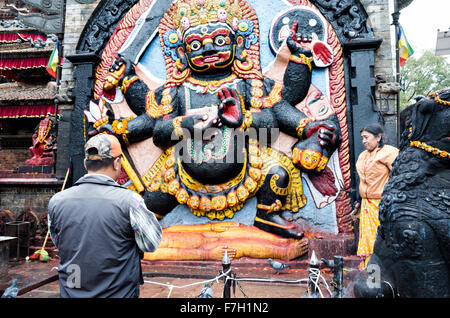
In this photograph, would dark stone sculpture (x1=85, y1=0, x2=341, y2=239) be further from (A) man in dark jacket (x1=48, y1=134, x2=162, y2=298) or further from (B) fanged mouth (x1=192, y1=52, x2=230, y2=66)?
(A) man in dark jacket (x1=48, y1=134, x2=162, y2=298)

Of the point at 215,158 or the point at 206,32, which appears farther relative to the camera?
the point at 206,32

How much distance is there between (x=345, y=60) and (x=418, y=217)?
429cm

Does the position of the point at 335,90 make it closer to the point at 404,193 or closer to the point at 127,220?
the point at 404,193

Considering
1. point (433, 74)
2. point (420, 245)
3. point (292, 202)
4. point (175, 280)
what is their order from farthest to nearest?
point (433, 74) → point (292, 202) → point (175, 280) → point (420, 245)

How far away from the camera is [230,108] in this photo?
17.5 feet

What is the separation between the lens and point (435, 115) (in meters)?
2.37

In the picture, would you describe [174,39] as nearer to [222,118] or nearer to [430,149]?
[222,118]

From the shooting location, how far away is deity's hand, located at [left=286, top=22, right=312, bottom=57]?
554 centimetres

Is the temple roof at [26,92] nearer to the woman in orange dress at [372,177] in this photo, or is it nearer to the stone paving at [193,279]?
the stone paving at [193,279]

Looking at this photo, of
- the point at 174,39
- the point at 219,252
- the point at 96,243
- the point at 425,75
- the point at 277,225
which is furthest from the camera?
the point at 425,75

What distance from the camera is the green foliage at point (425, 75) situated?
25.9m

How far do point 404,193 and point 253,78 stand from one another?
398cm

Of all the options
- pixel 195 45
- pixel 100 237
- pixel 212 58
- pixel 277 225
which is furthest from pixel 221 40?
pixel 100 237
